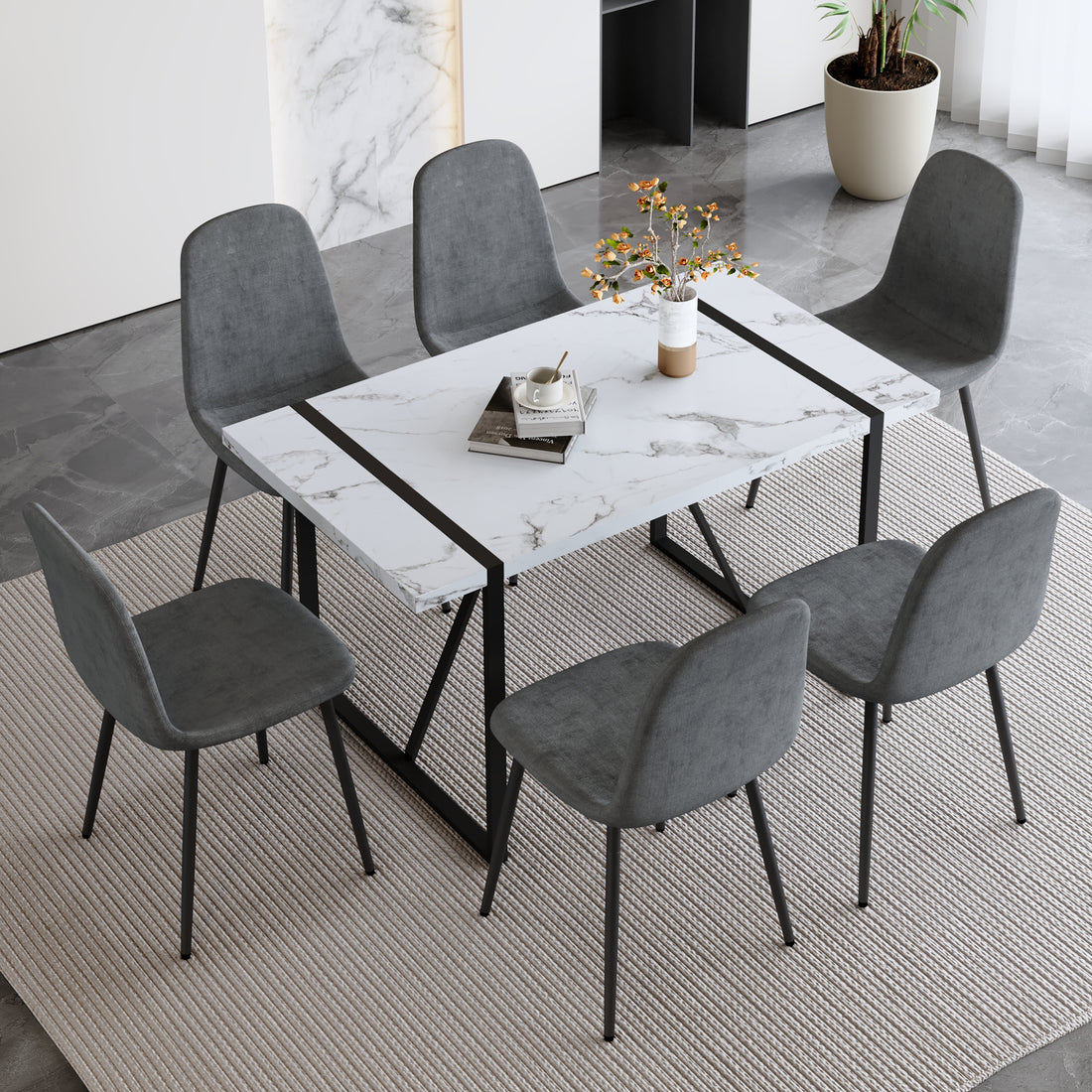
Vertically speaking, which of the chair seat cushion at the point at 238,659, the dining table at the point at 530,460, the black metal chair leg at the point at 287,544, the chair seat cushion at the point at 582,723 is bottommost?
the black metal chair leg at the point at 287,544

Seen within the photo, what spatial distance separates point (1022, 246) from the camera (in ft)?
17.8

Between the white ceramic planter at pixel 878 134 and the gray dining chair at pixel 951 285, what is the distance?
150cm

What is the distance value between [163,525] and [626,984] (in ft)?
6.18

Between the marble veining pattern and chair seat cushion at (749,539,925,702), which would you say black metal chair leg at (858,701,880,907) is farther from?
the marble veining pattern

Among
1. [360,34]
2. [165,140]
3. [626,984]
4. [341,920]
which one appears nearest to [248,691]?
[341,920]

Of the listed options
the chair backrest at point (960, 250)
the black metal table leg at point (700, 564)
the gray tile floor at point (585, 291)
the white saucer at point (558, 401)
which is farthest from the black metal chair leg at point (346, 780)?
the chair backrest at point (960, 250)

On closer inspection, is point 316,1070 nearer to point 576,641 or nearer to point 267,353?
point 576,641

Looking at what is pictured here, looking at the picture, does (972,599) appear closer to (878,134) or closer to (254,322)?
(254,322)

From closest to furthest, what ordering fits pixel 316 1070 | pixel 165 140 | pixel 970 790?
pixel 316 1070 < pixel 970 790 < pixel 165 140

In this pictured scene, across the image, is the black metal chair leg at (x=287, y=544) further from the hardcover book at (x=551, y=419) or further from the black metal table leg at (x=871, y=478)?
the black metal table leg at (x=871, y=478)

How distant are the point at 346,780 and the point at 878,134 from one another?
3382 mm

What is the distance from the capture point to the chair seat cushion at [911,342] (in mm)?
3852

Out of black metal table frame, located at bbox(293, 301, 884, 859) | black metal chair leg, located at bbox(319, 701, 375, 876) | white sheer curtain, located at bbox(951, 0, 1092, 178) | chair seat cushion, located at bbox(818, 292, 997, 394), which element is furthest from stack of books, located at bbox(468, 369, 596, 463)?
white sheer curtain, located at bbox(951, 0, 1092, 178)

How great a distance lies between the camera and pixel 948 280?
3988mm
